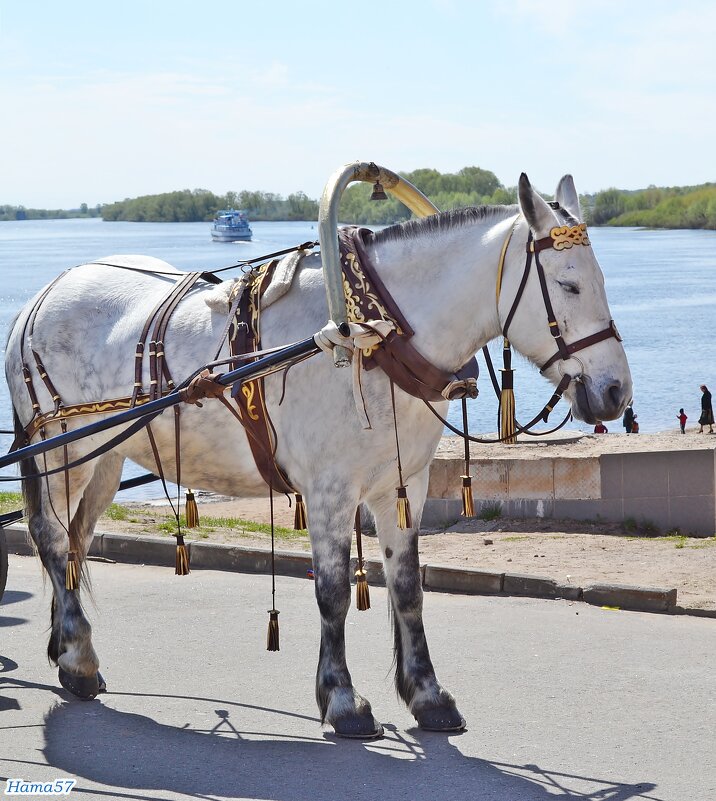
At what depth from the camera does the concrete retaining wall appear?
413 inches

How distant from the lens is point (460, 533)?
1082 centimetres

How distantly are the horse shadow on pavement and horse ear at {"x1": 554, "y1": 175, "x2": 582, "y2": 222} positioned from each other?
242 cm

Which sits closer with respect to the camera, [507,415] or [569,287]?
[569,287]

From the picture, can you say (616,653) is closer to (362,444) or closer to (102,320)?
(362,444)

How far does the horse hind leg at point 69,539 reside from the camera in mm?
6418

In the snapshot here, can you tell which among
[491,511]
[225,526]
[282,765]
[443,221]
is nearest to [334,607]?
[282,765]

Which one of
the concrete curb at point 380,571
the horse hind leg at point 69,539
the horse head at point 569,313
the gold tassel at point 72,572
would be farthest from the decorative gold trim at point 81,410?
the concrete curb at point 380,571

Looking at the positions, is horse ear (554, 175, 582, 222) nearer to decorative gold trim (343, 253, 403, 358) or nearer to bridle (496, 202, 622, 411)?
bridle (496, 202, 622, 411)

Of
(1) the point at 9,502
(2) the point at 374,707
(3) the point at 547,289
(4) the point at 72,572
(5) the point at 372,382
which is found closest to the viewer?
(3) the point at 547,289

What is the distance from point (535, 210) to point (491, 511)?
6551mm

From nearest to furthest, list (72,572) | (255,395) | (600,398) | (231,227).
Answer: (600,398) < (255,395) < (72,572) < (231,227)

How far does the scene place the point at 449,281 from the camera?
17.9ft

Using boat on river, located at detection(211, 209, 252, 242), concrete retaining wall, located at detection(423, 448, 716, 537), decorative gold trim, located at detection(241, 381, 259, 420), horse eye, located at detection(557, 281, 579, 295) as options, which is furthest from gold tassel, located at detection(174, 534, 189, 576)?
boat on river, located at detection(211, 209, 252, 242)

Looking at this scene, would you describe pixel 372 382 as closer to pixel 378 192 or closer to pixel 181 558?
pixel 378 192
